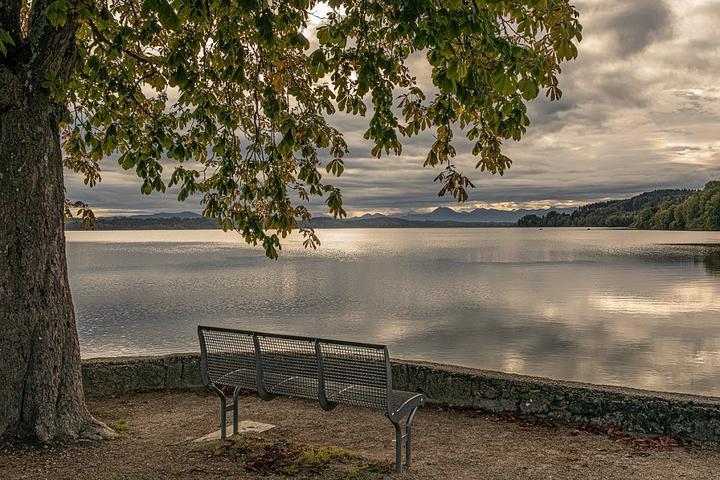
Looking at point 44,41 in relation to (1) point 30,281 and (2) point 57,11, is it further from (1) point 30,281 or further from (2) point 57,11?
(1) point 30,281

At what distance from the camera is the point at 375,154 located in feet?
20.4

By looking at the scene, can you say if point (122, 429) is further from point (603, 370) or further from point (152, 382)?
point (603, 370)

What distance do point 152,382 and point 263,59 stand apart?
4.63 m

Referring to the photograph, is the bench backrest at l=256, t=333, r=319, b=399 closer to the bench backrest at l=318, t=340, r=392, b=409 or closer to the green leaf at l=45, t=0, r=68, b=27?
the bench backrest at l=318, t=340, r=392, b=409

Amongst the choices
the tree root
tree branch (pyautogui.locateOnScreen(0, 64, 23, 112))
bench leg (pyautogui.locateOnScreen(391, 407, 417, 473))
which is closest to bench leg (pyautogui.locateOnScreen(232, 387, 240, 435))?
the tree root

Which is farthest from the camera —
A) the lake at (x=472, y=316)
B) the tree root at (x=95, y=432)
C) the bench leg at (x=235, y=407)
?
the lake at (x=472, y=316)

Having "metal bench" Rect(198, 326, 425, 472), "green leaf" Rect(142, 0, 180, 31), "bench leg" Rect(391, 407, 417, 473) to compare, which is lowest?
"bench leg" Rect(391, 407, 417, 473)

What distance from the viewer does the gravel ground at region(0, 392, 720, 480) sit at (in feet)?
18.5

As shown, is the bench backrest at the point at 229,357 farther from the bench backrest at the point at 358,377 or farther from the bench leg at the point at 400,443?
the bench leg at the point at 400,443

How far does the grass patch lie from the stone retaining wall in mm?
2223

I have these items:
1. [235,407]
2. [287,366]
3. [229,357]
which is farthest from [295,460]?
[229,357]

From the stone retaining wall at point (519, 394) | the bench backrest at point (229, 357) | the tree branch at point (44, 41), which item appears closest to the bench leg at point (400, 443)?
the bench backrest at point (229, 357)

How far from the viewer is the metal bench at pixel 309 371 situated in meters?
5.68

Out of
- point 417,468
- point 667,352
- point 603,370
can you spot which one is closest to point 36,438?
point 417,468
